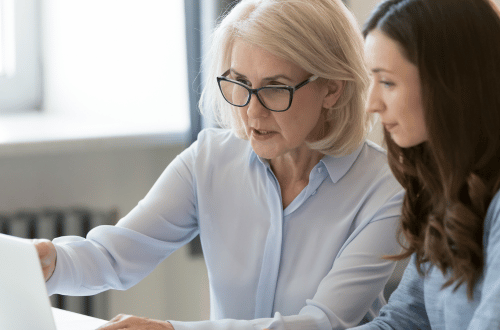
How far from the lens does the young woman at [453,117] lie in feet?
2.58

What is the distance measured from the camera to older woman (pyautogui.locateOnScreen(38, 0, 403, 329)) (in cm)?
123

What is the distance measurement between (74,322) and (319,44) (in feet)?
2.66

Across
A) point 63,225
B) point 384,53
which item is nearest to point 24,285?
point 384,53

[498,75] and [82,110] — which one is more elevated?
[498,75]

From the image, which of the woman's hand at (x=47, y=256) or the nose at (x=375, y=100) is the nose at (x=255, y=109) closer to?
the nose at (x=375, y=100)

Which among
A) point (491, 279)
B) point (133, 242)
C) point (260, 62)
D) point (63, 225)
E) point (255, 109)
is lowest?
point (63, 225)

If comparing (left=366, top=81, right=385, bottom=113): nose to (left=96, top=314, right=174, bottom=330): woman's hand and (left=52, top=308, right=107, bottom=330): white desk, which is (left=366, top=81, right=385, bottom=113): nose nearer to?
(left=96, top=314, right=174, bottom=330): woman's hand

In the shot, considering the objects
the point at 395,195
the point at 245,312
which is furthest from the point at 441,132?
the point at 245,312

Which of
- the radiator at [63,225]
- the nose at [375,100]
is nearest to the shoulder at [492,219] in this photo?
the nose at [375,100]

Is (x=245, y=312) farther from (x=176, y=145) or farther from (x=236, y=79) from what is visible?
(x=176, y=145)

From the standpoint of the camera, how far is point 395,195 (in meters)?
1.29

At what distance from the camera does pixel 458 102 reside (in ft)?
2.60

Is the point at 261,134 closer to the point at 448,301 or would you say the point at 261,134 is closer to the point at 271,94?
the point at 271,94

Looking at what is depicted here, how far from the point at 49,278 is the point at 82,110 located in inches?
62.1
